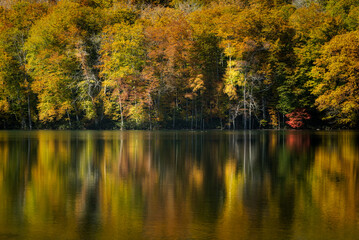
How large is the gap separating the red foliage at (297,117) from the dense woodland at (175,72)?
0.12m

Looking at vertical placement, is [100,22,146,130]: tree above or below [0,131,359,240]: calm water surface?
above

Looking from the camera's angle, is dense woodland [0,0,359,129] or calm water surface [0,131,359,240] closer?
calm water surface [0,131,359,240]

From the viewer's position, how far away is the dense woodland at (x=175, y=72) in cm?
5603

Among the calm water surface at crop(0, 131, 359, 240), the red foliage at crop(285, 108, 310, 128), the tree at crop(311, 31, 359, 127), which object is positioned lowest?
the calm water surface at crop(0, 131, 359, 240)

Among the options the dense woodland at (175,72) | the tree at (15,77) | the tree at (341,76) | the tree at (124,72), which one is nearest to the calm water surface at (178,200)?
the tree at (341,76)

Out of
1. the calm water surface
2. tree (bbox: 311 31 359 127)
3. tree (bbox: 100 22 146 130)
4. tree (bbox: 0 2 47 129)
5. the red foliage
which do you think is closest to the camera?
the calm water surface

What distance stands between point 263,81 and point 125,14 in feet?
68.3

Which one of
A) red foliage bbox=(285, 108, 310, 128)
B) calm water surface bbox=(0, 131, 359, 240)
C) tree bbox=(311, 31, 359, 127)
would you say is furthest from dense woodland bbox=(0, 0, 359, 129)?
calm water surface bbox=(0, 131, 359, 240)

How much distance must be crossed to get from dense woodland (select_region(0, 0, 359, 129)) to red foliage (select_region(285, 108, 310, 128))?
0.12 meters

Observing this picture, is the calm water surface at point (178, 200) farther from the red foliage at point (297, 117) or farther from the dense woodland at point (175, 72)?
Result: the dense woodland at point (175, 72)

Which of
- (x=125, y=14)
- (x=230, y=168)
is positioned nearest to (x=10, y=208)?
(x=230, y=168)

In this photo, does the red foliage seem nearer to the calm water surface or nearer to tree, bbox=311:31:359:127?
tree, bbox=311:31:359:127

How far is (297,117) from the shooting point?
5612 cm

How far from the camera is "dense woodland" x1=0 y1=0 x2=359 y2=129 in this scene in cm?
5603
